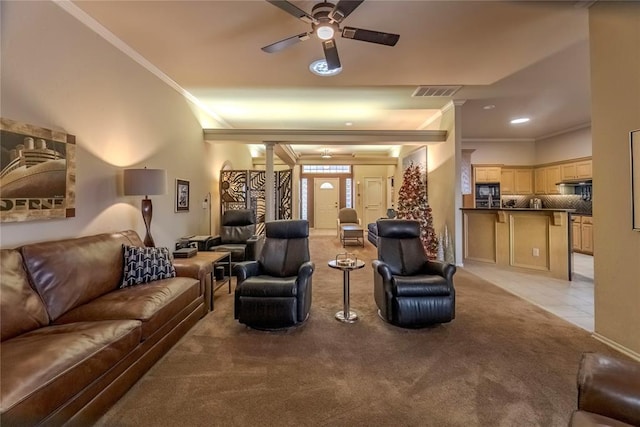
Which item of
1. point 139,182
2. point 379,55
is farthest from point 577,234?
point 139,182

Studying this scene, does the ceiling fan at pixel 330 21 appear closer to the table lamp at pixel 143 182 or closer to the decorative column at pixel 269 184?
the table lamp at pixel 143 182

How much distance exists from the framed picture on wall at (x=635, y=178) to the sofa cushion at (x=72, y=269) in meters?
4.17

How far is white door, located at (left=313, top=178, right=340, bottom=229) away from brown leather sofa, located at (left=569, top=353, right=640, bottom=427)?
432 inches

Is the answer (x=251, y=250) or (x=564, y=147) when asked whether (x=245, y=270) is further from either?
(x=564, y=147)

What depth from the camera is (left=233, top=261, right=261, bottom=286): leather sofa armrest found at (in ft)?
9.92

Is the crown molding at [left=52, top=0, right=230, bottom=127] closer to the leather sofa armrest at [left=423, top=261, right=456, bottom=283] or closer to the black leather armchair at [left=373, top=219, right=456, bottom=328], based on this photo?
the black leather armchair at [left=373, top=219, right=456, bottom=328]

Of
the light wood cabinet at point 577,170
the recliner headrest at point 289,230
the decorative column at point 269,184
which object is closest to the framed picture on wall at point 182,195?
the decorative column at point 269,184

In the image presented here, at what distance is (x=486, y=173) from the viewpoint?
25.7 feet

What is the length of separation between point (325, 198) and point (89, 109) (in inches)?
379

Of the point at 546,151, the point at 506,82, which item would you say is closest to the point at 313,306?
the point at 506,82

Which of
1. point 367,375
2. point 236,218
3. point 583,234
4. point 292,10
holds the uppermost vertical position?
point 292,10

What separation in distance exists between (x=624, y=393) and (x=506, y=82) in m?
4.42

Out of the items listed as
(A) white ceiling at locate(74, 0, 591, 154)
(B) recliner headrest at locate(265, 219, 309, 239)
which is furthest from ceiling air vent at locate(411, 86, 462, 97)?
(B) recliner headrest at locate(265, 219, 309, 239)

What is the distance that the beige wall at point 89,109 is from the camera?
2195 millimetres
